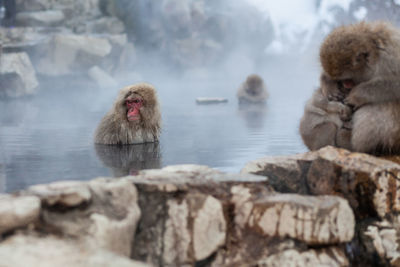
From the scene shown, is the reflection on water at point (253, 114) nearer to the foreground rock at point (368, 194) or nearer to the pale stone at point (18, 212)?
the foreground rock at point (368, 194)

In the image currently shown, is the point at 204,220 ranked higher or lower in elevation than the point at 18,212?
lower

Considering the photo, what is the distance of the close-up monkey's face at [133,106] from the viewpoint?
346cm

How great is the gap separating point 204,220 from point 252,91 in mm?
6112

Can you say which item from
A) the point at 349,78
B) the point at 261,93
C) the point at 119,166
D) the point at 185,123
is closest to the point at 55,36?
the point at 261,93

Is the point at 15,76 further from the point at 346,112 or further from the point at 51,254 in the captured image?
the point at 51,254

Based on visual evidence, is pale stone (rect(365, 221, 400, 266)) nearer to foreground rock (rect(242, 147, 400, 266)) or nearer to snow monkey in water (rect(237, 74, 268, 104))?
foreground rock (rect(242, 147, 400, 266))

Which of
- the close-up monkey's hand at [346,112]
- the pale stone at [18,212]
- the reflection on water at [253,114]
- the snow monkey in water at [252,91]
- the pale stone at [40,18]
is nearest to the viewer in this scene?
the pale stone at [18,212]

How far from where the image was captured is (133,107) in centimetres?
349

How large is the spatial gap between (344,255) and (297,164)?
565 millimetres

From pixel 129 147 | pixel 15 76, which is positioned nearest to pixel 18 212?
pixel 129 147

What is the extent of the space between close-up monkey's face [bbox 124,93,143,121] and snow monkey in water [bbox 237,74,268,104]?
414 cm

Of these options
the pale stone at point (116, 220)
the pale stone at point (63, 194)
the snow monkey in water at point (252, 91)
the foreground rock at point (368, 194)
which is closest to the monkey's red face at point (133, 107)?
the foreground rock at point (368, 194)

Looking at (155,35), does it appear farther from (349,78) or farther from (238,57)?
(349,78)

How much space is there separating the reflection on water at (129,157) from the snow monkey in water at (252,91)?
161 inches
